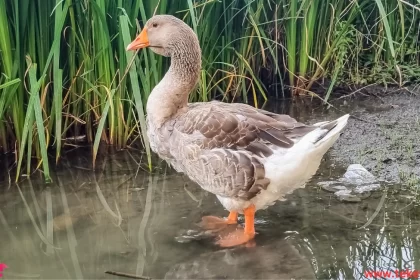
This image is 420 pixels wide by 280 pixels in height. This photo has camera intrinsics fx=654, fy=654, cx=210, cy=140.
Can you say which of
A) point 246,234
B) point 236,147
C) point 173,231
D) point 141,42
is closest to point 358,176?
point 246,234

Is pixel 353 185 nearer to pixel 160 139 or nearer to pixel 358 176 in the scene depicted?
pixel 358 176

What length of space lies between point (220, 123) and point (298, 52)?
2.87 m

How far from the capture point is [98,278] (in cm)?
346

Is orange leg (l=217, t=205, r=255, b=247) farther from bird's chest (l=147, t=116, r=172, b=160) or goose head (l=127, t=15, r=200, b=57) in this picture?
goose head (l=127, t=15, r=200, b=57)

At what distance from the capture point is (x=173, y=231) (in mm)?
4023

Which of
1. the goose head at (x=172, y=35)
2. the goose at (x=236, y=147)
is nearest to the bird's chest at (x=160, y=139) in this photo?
the goose at (x=236, y=147)

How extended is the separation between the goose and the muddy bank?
1085mm

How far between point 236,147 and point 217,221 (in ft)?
1.91

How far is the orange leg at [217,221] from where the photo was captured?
4.06 m

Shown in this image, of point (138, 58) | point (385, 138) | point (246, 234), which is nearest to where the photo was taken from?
point (246, 234)

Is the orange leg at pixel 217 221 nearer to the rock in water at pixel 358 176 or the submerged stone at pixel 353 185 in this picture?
the submerged stone at pixel 353 185

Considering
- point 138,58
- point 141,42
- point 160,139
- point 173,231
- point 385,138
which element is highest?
point 141,42

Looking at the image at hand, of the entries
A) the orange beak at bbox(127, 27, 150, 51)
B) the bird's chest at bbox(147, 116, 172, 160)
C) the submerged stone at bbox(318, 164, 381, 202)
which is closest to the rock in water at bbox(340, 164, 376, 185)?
the submerged stone at bbox(318, 164, 381, 202)

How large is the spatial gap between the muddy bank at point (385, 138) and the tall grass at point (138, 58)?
1.14 ft
